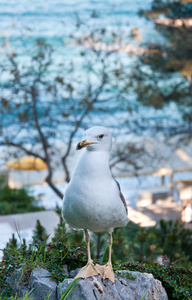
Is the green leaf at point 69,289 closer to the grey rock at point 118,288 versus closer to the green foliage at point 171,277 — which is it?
the grey rock at point 118,288

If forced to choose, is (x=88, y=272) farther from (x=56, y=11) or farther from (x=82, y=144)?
(x=56, y=11)

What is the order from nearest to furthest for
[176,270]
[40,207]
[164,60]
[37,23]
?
[176,270], [40,207], [164,60], [37,23]

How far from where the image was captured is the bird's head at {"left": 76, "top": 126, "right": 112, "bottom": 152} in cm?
122

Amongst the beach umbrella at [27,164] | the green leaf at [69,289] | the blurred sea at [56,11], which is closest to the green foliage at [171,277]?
the green leaf at [69,289]

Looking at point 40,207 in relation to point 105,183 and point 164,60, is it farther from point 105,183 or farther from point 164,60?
point 164,60

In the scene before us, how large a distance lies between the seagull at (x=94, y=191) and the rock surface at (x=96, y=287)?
0.66ft

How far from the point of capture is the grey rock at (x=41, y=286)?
1297 millimetres

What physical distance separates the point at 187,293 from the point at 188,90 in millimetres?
6337

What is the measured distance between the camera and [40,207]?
459 centimetres

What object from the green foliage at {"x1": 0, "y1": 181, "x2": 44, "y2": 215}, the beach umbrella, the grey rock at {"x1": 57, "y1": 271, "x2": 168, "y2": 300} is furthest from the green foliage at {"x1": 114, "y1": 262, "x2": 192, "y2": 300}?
the beach umbrella

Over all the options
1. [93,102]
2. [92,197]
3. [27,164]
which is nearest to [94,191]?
[92,197]

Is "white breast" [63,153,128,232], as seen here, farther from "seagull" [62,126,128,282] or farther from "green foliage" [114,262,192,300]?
"green foliage" [114,262,192,300]

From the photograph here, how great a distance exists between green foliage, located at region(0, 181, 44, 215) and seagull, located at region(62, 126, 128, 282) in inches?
125

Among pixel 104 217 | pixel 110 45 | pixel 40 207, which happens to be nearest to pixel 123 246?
pixel 104 217
